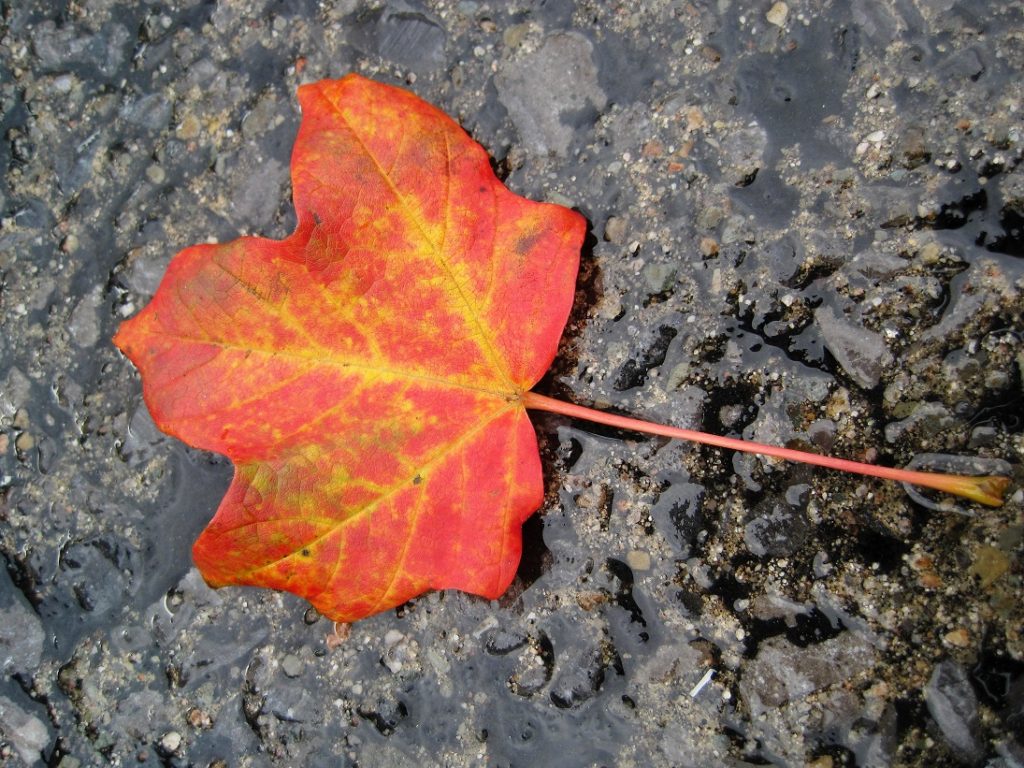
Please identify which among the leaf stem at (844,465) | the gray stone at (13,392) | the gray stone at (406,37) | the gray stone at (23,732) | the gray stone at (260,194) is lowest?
the gray stone at (23,732)

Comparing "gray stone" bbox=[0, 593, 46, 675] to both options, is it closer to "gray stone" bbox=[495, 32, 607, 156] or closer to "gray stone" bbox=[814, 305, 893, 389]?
"gray stone" bbox=[495, 32, 607, 156]

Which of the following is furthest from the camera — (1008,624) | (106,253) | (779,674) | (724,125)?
(106,253)

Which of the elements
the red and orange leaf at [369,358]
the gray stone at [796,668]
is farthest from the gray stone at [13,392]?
the gray stone at [796,668]

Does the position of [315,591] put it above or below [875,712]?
above

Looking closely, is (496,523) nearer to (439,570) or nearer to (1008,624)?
(439,570)

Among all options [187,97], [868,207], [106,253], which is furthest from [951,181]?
[106,253]

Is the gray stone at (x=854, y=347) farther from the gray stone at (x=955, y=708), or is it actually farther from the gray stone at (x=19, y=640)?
the gray stone at (x=19, y=640)
